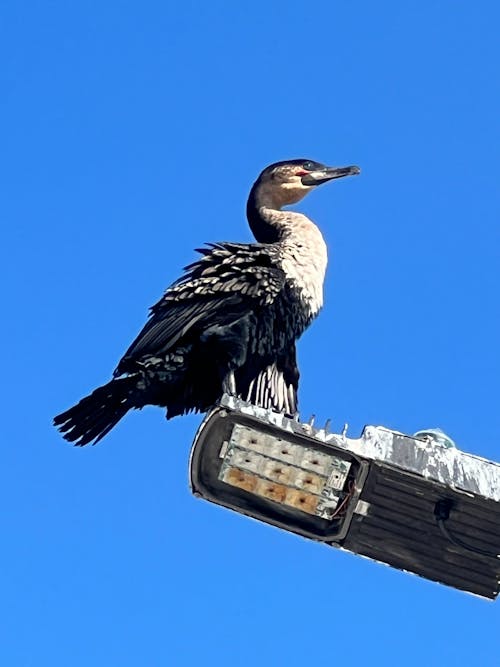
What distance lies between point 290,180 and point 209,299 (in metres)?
1.72

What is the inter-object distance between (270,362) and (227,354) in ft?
1.56

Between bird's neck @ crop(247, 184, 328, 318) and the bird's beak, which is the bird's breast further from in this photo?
the bird's beak

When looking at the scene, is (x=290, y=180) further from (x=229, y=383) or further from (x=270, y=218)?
(x=229, y=383)

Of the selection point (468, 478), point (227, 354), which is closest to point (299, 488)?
point (468, 478)

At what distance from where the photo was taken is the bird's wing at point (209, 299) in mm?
7211

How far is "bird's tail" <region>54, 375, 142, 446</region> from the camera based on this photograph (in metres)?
7.19

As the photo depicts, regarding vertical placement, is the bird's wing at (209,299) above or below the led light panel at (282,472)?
above

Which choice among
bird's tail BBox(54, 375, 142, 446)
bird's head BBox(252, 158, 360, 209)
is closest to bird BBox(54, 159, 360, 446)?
bird's tail BBox(54, 375, 142, 446)

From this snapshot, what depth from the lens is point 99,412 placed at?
7.28 meters

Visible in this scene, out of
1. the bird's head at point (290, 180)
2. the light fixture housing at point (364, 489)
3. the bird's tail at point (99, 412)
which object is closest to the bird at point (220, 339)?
the bird's tail at point (99, 412)

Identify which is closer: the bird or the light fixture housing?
the light fixture housing

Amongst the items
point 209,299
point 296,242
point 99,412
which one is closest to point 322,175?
point 296,242

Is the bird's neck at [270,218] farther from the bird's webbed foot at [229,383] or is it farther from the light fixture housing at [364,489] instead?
the light fixture housing at [364,489]

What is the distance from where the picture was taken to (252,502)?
5.65 metres
